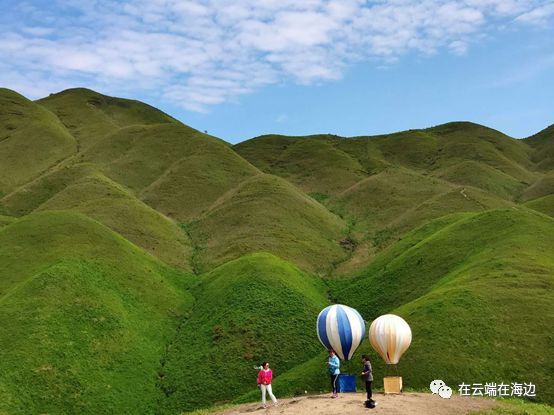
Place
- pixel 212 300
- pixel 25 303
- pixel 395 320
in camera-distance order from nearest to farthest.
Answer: pixel 395 320, pixel 25 303, pixel 212 300

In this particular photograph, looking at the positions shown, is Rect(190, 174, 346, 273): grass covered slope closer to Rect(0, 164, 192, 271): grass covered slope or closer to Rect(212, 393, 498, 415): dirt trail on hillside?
Rect(0, 164, 192, 271): grass covered slope

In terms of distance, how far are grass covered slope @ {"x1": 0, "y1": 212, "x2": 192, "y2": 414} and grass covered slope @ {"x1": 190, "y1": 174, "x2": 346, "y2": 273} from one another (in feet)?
46.0

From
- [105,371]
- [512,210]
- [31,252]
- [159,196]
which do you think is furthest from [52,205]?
[512,210]

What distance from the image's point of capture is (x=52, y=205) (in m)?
103

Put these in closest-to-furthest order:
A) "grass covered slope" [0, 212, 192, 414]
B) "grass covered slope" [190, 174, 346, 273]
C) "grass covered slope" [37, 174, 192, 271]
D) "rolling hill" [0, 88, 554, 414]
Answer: "rolling hill" [0, 88, 554, 414] → "grass covered slope" [0, 212, 192, 414] → "grass covered slope" [190, 174, 346, 273] → "grass covered slope" [37, 174, 192, 271]

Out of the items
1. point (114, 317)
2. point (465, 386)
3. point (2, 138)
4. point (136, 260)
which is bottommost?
point (465, 386)

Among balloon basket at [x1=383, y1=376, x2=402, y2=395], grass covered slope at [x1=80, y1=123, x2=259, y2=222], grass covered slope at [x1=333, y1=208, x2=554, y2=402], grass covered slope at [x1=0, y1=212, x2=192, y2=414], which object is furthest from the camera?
grass covered slope at [x1=80, y1=123, x2=259, y2=222]

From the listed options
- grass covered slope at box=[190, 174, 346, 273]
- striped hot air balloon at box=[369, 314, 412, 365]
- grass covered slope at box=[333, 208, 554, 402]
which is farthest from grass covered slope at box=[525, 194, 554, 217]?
striped hot air balloon at box=[369, 314, 412, 365]

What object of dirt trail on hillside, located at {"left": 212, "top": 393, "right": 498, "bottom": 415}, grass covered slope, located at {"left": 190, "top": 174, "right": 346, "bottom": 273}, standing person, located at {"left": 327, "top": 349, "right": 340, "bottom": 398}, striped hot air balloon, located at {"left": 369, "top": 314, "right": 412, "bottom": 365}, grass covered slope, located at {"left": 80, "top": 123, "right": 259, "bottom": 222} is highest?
grass covered slope, located at {"left": 80, "top": 123, "right": 259, "bottom": 222}

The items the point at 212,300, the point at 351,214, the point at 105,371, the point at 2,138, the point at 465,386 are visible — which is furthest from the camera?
the point at 2,138

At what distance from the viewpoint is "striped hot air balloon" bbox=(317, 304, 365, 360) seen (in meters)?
33.7

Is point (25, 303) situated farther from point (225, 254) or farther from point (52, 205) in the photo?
point (52, 205)

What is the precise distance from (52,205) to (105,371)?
209ft

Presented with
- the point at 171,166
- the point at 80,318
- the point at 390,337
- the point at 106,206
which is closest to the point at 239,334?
the point at 80,318
